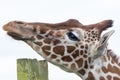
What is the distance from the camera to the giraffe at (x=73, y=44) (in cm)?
437

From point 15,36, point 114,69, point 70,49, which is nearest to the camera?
point 15,36

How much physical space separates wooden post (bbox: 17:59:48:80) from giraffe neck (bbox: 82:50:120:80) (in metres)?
0.42

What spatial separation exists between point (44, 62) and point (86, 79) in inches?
17.4

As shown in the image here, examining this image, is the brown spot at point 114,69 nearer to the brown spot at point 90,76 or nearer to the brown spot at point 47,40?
the brown spot at point 90,76

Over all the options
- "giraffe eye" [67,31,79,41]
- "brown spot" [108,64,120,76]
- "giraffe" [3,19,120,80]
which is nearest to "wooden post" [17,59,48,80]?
"giraffe" [3,19,120,80]

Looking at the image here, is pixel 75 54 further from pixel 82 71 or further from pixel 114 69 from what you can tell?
pixel 114 69

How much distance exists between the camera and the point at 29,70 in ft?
15.4

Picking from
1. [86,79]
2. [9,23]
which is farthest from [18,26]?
[86,79]

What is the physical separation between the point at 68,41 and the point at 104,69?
0.38 metres

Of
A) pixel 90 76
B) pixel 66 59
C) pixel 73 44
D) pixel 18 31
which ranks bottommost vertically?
pixel 90 76

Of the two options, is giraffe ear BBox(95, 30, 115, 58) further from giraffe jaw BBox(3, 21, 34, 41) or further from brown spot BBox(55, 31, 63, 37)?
giraffe jaw BBox(3, 21, 34, 41)

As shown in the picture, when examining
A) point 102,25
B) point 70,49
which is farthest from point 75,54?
point 102,25

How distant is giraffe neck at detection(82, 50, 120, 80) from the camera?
449 cm

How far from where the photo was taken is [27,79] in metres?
4.71
